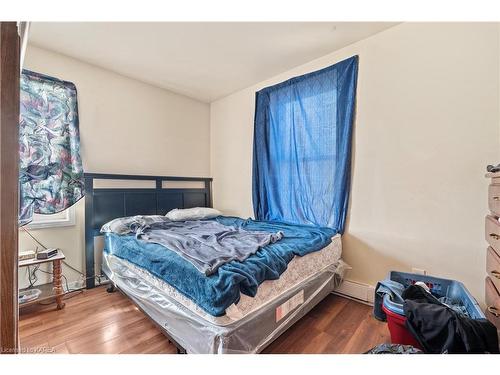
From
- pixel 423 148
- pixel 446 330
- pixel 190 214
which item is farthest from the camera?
pixel 190 214

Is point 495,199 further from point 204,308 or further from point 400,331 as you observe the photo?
point 204,308

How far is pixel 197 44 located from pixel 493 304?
2905 mm

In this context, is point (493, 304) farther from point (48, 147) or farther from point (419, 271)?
point (48, 147)

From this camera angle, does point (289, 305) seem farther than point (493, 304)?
Yes

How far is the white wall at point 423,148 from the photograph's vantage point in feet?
5.21

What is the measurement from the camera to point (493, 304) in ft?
4.26

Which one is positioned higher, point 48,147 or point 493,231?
point 48,147

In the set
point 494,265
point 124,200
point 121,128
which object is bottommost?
point 494,265

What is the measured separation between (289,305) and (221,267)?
1.91ft

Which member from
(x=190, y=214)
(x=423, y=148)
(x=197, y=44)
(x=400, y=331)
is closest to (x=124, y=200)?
(x=190, y=214)

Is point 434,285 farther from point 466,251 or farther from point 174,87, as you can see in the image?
point 174,87

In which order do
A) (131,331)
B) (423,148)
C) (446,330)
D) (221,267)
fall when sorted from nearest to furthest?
1. (446,330)
2. (221,267)
3. (131,331)
4. (423,148)

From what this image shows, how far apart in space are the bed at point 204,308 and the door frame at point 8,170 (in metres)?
0.77

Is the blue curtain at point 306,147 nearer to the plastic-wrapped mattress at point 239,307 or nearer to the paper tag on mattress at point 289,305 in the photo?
the plastic-wrapped mattress at point 239,307
